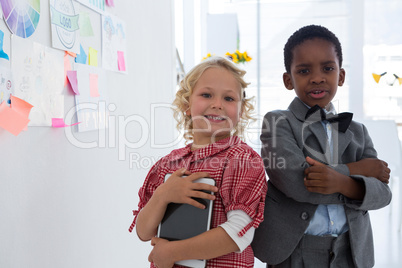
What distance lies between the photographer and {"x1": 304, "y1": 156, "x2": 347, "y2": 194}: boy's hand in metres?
0.90

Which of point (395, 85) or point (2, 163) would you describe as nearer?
point (2, 163)

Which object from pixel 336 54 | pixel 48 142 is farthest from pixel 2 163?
pixel 336 54

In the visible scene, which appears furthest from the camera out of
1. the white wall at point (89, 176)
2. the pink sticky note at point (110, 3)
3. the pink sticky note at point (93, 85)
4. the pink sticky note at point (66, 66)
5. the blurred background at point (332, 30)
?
the blurred background at point (332, 30)

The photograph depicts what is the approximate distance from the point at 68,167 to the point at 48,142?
0.48 ft

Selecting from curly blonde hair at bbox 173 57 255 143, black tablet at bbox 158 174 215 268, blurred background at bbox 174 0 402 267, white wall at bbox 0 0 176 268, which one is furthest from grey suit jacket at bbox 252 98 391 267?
blurred background at bbox 174 0 402 267

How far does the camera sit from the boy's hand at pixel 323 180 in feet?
2.95

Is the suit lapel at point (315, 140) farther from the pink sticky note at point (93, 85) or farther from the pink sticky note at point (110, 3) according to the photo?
the pink sticky note at point (110, 3)

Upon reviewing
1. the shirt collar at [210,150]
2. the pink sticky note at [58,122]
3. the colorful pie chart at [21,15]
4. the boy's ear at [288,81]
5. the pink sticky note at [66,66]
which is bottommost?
the shirt collar at [210,150]

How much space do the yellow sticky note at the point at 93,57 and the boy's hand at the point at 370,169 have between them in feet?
3.10

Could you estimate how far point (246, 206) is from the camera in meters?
0.84

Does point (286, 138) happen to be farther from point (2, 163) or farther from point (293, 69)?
point (2, 163)

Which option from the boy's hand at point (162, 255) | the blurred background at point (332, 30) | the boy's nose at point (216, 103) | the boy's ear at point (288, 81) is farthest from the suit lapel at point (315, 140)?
the blurred background at point (332, 30)

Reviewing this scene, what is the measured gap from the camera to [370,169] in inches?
38.2

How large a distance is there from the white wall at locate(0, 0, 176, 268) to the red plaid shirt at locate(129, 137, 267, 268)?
0.31m
